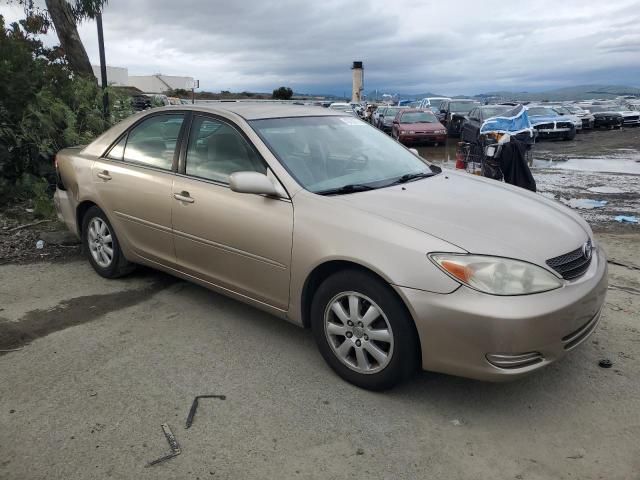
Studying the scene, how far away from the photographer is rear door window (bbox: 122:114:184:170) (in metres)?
4.33

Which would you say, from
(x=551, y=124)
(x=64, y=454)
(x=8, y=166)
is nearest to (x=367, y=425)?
(x=64, y=454)

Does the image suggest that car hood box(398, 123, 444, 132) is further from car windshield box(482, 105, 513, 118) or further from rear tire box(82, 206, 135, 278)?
rear tire box(82, 206, 135, 278)

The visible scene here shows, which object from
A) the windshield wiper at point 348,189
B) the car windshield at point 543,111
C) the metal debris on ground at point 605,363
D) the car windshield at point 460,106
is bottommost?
the metal debris on ground at point 605,363

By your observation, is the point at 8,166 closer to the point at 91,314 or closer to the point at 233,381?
the point at 91,314

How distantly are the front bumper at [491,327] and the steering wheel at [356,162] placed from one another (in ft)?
4.31

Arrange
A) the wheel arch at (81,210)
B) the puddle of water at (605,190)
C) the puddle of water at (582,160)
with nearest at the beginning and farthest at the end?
the wheel arch at (81,210)
the puddle of water at (605,190)
the puddle of water at (582,160)

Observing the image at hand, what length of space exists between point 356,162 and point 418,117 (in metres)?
18.9

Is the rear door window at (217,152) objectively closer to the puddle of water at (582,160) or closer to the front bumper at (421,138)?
the puddle of water at (582,160)

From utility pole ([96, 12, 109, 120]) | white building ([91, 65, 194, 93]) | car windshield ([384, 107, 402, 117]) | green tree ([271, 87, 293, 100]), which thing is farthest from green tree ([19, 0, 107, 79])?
green tree ([271, 87, 293, 100])

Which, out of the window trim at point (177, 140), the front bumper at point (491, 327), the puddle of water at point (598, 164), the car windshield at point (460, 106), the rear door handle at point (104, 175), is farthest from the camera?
the car windshield at point (460, 106)

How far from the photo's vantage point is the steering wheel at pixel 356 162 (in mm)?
3913

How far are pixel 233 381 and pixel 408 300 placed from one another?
123cm

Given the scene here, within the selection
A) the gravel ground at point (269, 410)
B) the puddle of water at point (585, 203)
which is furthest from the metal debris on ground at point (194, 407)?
the puddle of water at point (585, 203)

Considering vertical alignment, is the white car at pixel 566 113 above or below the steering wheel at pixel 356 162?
above
